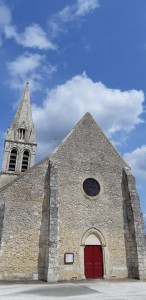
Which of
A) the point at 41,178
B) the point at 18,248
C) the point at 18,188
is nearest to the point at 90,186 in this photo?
the point at 41,178

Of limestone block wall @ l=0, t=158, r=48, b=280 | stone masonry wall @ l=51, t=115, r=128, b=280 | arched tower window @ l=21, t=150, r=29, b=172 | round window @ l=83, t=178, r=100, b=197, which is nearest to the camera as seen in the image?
limestone block wall @ l=0, t=158, r=48, b=280

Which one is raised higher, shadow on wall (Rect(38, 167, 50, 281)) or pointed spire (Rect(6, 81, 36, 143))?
pointed spire (Rect(6, 81, 36, 143))

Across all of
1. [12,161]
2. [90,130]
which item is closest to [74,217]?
[90,130]

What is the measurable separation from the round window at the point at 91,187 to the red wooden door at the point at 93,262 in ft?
9.49

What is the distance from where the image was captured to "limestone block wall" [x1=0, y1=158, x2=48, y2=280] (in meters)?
10.2

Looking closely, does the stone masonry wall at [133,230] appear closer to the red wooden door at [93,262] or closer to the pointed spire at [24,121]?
the red wooden door at [93,262]

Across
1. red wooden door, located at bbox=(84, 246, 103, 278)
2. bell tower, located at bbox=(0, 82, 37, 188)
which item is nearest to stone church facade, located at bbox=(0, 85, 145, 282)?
red wooden door, located at bbox=(84, 246, 103, 278)

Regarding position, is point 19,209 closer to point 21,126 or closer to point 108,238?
point 108,238

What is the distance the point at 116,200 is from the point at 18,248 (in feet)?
19.9

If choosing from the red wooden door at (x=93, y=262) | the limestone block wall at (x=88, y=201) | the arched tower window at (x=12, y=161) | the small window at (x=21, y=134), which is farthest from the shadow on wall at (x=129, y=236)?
the small window at (x=21, y=134)

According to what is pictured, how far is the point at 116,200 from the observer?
13.2 meters

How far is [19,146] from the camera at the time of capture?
2766 centimetres

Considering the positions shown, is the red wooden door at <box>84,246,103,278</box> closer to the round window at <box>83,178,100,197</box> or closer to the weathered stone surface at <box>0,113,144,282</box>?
the weathered stone surface at <box>0,113,144,282</box>

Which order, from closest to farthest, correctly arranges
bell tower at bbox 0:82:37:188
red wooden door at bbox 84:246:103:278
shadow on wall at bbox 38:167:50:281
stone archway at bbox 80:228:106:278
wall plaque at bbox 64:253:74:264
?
shadow on wall at bbox 38:167:50:281
wall plaque at bbox 64:253:74:264
red wooden door at bbox 84:246:103:278
stone archway at bbox 80:228:106:278
bell tower at bbox 0:82:37:188
